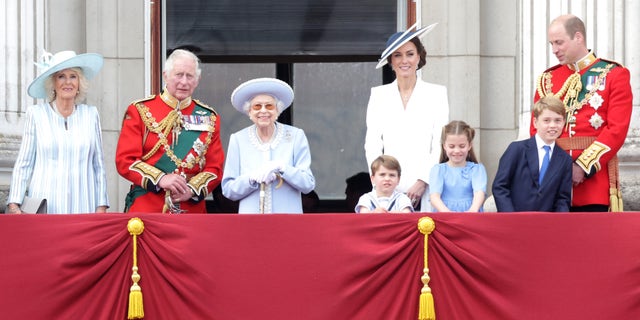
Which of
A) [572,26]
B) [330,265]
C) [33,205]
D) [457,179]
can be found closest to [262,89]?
[457,179]

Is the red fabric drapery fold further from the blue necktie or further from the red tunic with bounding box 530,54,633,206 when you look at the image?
the red tunic with bounding box 530,54,633,206

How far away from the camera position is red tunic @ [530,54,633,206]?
816 cm

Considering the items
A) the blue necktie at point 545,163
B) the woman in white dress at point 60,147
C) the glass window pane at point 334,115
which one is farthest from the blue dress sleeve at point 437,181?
the glass window pane at point 334,115

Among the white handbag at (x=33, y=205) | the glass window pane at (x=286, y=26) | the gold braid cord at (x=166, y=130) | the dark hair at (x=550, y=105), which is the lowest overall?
the white handbag at (x=33, y=205)

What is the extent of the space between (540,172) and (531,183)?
0.27 ft

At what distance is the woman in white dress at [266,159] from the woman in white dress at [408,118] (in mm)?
569

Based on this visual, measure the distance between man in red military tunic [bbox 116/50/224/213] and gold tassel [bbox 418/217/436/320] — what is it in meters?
1.56

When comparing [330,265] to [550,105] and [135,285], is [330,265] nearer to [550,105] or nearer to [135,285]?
[135,285]

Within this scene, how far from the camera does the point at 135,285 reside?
7.36 meters

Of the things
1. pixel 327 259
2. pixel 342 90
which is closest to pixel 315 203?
pixel 342 90

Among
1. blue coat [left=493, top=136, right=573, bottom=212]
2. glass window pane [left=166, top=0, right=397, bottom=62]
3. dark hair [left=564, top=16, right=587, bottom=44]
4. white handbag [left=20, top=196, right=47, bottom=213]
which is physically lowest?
white handbag [left=20, top=196, right=47, bottom=213]

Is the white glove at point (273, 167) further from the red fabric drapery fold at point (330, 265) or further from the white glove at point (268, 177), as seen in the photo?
the red fabric drapery fold at point (330, 265)

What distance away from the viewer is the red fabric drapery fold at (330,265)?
24.2ft

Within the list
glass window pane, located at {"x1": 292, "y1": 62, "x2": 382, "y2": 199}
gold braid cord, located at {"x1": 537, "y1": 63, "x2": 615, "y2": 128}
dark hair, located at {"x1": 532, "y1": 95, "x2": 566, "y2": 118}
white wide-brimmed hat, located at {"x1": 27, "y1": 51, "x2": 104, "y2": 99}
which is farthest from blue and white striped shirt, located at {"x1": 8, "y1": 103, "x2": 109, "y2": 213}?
glass window pane, located at {"x1": 292, "y1": 62, "x2": 382, "y2": 199}
